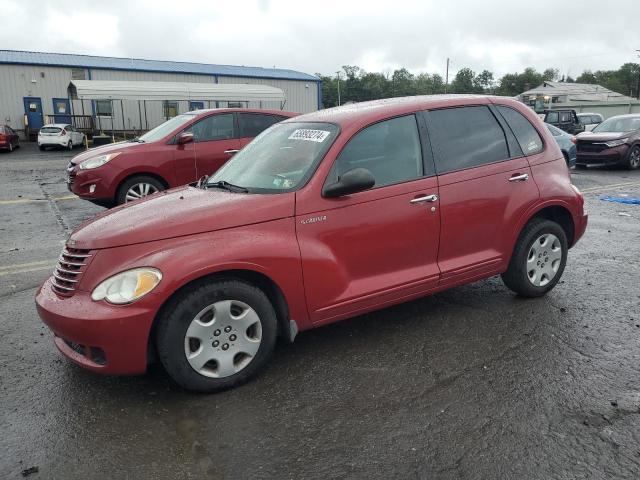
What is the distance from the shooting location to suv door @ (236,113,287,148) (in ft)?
30.2

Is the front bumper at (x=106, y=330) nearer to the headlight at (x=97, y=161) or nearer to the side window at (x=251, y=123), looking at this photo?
the headlight at (x=97, y=161)

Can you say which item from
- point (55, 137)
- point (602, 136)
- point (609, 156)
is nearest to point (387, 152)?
point (609, 156)

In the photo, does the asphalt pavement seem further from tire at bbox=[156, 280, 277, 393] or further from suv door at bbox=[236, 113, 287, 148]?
suv door at bbox=[236, 113, 287, 148]

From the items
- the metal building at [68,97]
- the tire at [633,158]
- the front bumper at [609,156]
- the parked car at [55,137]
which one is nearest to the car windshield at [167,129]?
the front bumper at [609,156]

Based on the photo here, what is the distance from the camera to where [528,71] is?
375 ft

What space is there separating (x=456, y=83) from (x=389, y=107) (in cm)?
9887

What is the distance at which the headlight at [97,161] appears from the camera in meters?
8.33

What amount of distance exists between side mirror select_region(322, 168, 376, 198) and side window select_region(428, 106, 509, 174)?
806 mm

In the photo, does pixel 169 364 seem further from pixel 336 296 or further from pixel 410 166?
pixel 410 166

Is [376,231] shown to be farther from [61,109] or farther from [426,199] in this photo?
[61,109]

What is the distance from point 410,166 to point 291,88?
131 ft

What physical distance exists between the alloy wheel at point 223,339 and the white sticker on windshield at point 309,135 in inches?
54.2

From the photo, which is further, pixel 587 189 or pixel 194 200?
pixel 587 189

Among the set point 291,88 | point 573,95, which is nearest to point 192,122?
point 291,88
